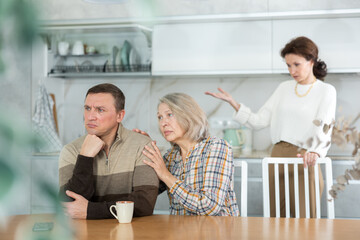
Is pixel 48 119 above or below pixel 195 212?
above

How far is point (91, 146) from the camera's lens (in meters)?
1.59

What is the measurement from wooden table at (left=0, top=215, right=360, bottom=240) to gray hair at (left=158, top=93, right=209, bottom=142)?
1.21ft

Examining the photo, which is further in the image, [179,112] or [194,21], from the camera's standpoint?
[194,21]

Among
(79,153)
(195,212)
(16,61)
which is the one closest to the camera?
(16,61)

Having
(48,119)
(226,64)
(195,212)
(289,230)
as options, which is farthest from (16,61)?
(48,119)

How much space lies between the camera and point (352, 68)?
3.15 metres

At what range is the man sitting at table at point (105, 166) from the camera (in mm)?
1454

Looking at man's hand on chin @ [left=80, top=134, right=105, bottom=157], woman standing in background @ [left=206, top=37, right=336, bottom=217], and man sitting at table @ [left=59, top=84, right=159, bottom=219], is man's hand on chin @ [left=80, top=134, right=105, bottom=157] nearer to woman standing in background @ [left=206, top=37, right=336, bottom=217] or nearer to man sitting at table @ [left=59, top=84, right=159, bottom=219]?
man sitting at table @ [left=59, top=84, right=159, bottom=219]

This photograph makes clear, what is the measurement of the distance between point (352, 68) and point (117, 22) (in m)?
1.77

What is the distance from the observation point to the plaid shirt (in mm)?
1493

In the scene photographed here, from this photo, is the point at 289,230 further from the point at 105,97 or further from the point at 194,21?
the point at 194,21

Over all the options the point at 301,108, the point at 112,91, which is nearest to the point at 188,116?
the point at 112,91

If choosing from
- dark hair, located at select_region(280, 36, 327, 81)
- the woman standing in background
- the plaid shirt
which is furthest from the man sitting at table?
dark hair, located at select_region(280, 36, 327, 81)

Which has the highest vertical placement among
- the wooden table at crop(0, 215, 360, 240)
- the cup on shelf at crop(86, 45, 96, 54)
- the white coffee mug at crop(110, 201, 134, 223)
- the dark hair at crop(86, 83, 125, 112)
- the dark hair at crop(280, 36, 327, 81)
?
the cup on shelf at crop(86, 45, 96, 54)
